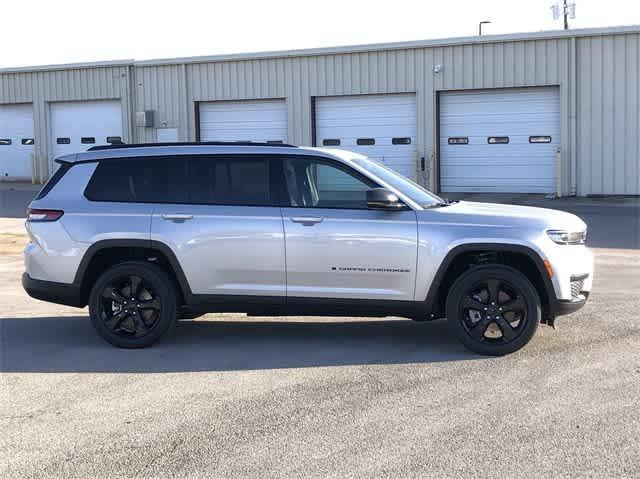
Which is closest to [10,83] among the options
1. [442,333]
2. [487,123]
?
[487,123]

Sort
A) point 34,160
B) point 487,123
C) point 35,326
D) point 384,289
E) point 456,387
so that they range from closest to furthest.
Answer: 1. point 456,387
2. point 384,289
3. point 35,326
4. point 487,123
5. point 34,160

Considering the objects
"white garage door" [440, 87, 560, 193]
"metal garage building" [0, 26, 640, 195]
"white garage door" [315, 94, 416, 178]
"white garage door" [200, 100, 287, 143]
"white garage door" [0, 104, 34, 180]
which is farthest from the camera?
"white garage door" [0, 104, 34, 180]

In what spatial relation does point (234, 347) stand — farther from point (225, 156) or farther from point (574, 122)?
point (574, 122)

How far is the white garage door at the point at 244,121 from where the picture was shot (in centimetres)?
2931

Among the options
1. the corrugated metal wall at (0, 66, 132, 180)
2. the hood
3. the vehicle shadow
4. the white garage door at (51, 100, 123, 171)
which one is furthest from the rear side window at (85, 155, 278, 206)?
the white garage door at (51, 100, 123, 171)

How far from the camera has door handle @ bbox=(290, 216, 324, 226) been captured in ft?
25.6

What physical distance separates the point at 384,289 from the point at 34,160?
92.3 feet

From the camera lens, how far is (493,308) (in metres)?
7.70

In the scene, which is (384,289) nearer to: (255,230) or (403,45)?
(255,230)

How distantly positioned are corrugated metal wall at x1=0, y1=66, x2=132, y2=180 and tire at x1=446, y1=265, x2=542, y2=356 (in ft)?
83.1

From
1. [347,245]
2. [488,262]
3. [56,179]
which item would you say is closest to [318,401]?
[347,245]

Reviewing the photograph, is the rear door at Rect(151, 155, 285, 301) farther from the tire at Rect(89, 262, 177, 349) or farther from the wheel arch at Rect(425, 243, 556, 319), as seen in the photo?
the wheel arch at Rect(425, 243, 556, 319)

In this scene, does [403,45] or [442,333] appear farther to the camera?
[403,45]

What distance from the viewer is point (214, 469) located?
5.07 meters
